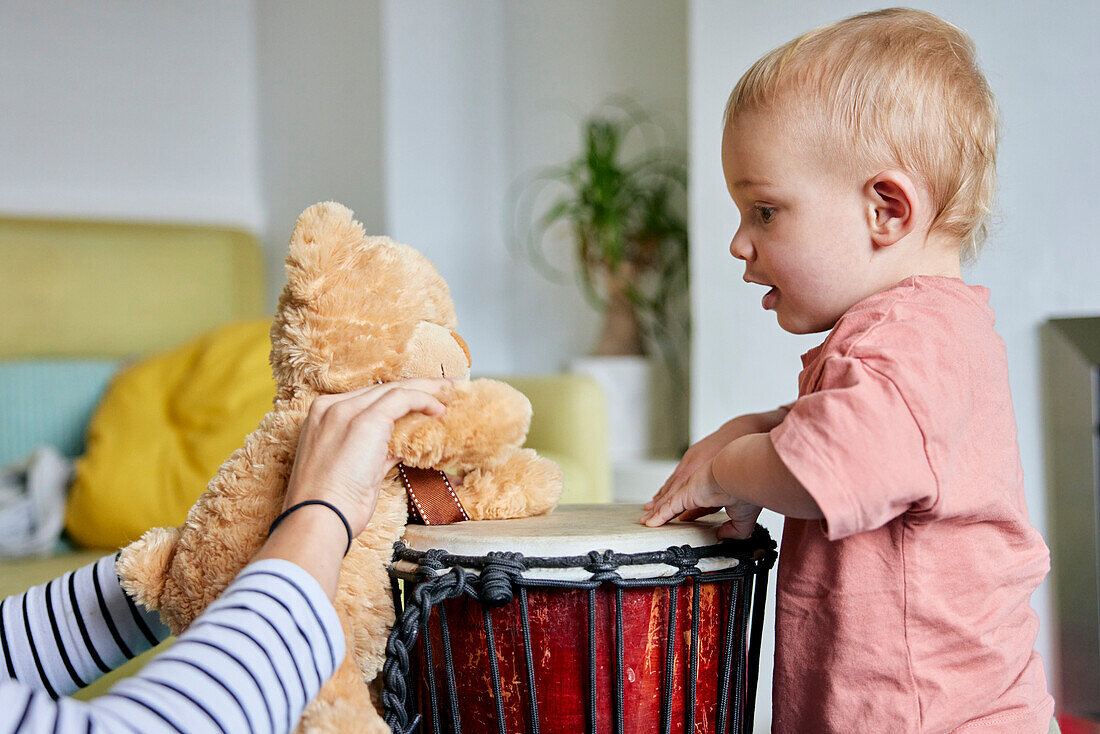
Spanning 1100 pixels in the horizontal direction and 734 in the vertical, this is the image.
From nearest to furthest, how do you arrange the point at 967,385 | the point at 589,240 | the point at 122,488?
the point at 967,385
the point at 122,488
the point at 589,240

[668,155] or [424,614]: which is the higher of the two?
[668,155]

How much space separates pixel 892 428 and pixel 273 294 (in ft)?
7.76

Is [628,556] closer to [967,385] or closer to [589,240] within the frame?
[967,385]

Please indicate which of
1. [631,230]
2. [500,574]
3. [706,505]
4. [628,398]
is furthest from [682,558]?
[631,230]

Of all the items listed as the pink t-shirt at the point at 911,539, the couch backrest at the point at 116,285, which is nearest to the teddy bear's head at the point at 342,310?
the pink t-shirt at the point at 911,539

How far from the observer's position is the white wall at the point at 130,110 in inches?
95.5

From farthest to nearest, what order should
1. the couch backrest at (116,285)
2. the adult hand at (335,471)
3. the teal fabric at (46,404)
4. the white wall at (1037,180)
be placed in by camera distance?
1. the couch backrest at (116,285)
2. the teal fabric at (46,404)
3. the white wall at (1037,180)
4. the adult hand at (335,471)

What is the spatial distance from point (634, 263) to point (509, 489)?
1487 millimetres

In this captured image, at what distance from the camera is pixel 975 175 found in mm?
850

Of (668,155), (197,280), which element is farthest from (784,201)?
(197,280)

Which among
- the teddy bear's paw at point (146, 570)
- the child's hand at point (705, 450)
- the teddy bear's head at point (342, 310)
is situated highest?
the teddy bear's head at point (342, 310)

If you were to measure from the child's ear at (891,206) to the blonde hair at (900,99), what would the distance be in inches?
0.7

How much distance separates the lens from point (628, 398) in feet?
7.52

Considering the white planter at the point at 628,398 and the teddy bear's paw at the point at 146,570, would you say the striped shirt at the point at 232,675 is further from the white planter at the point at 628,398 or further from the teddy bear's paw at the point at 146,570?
the white planter at the point at 628,398
